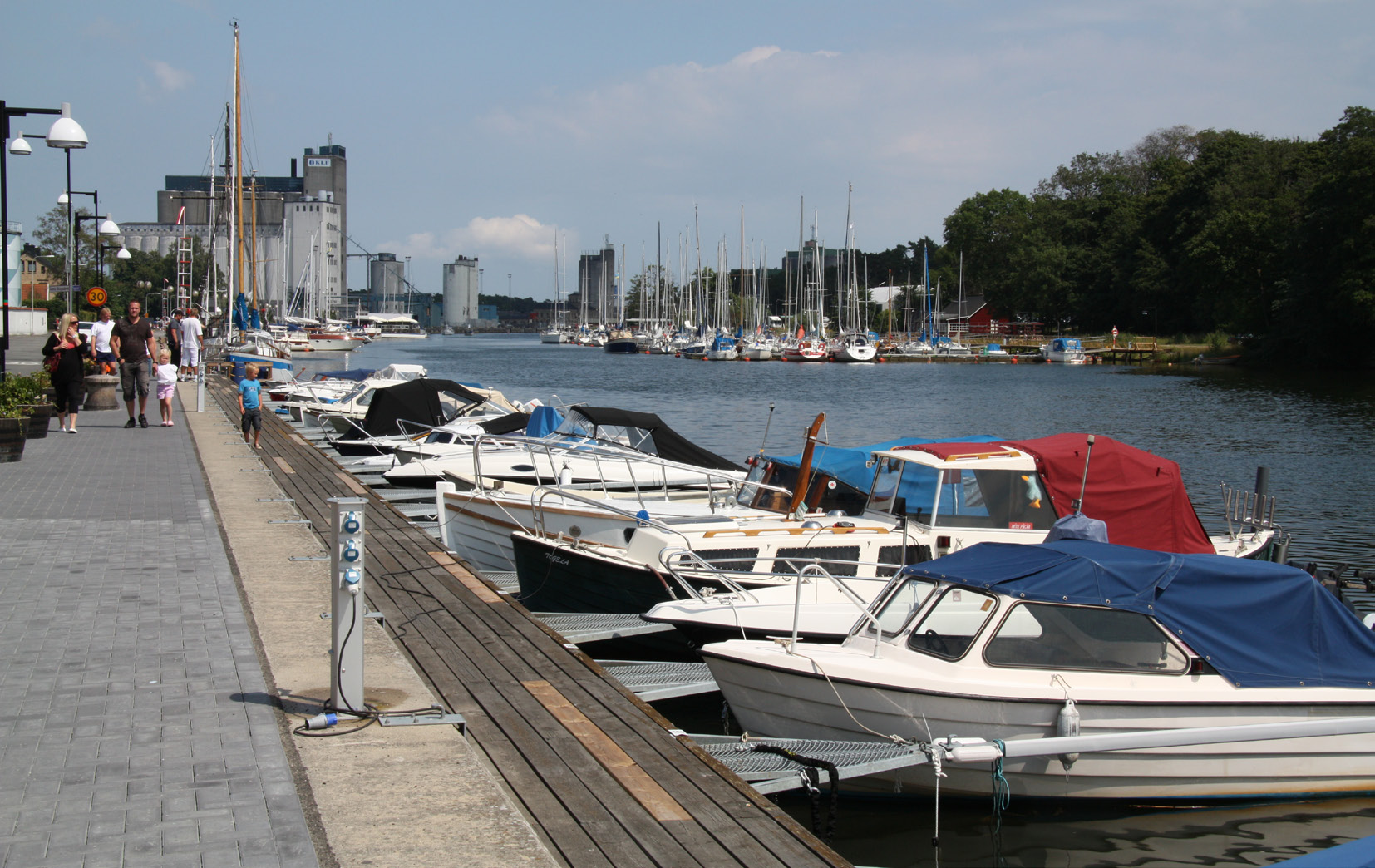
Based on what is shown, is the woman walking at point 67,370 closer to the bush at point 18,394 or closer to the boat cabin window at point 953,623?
the bush at point 18,394

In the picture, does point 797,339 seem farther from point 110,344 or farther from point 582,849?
point 582,849

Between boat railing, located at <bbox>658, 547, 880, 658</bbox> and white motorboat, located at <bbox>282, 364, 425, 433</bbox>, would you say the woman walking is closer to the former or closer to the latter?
white motorboat, located at <bbox>282, 364, 425, 433</bbox>

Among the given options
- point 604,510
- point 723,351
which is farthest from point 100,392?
point 723,351

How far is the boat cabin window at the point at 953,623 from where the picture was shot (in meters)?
9.27

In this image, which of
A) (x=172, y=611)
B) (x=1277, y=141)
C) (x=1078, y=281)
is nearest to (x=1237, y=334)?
(x=1277, y=141)

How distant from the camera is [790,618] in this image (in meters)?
11.3

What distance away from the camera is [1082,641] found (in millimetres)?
9289

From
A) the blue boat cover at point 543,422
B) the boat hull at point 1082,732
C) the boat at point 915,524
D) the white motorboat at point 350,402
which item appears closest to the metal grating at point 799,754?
the boat hull at point 1082,732

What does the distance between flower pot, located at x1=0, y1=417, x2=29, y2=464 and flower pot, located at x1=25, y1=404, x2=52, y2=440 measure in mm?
2577

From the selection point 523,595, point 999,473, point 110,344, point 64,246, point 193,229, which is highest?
point 193,229

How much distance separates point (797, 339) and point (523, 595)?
108 metres

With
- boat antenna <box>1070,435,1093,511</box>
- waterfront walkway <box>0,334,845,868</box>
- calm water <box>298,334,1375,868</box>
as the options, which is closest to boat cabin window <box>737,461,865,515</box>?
boat antenna <box>1070,435,1093,511</box>

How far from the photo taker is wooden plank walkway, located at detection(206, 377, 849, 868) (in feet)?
19.8

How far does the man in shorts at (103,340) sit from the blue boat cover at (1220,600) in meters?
22.5
